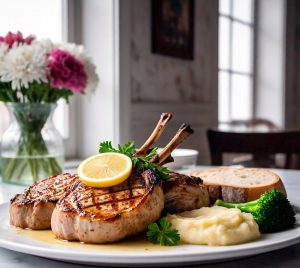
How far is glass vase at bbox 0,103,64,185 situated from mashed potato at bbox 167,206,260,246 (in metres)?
0.86

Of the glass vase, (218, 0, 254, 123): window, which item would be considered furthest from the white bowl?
(218, 0, 254, 123): window

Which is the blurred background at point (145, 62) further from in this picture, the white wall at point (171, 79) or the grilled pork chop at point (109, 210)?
the grilled pork chop at point (109, 210)

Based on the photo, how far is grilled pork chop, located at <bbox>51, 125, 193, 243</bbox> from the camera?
75 centimetres

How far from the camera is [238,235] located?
74 centimetres

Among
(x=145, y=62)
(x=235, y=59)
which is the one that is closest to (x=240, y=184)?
(x=145, y=62)

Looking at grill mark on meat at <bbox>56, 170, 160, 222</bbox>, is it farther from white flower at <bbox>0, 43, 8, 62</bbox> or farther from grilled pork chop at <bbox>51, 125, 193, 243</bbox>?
white flower at <bbox>0, 43, 8, 62</bbox>

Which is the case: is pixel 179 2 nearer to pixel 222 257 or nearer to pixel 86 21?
pixel 86 21

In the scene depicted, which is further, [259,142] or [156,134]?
[259,142]

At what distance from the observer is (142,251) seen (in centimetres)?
70

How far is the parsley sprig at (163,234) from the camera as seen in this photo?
74cm

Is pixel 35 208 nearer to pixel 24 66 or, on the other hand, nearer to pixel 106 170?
pixel 106 170

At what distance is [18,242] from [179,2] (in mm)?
2685

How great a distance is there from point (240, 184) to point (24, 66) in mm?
739

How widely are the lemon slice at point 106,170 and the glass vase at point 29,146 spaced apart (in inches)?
27.2
